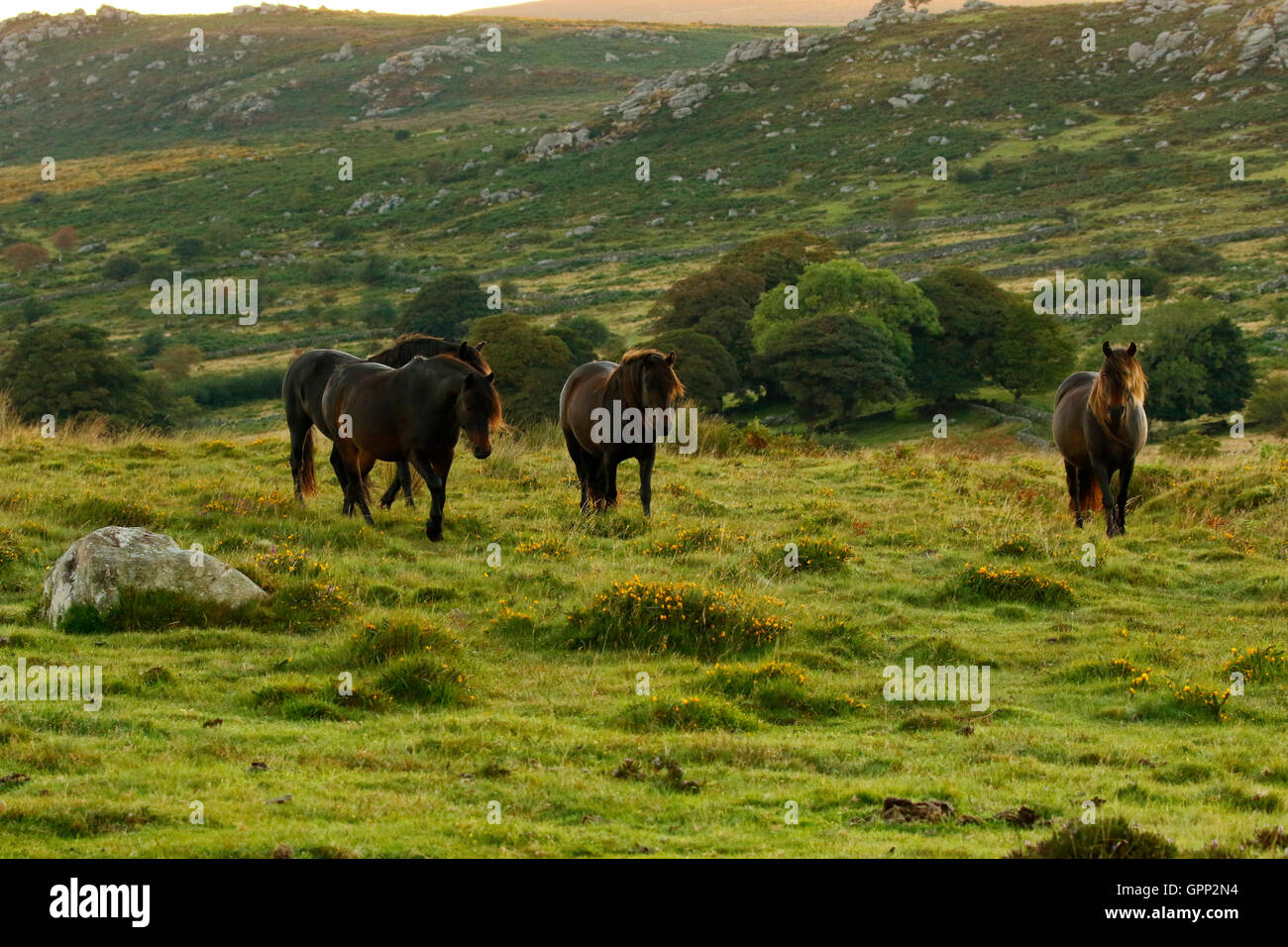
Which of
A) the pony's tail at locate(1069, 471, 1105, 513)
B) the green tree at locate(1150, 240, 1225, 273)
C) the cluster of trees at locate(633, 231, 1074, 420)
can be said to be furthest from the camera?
the green tree at locate(1150, 240, 1225, 273)

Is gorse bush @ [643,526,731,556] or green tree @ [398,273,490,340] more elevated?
green tree @ [398,273,490,340]

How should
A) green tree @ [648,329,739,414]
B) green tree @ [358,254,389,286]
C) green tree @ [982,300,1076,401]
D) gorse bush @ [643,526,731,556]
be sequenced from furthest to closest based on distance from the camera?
green tree @ [358,254,389,286] → green tree @ [982,300,1076,401] → green tree @ [648,329,739,414] → gorse bush @ [643,526,731,556]

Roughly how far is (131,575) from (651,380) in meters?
7.14

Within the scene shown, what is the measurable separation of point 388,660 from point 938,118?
430 ft

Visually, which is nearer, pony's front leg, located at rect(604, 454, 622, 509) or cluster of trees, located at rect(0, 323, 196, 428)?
pony's front leg, located at rect(604, 454, 622, 509)

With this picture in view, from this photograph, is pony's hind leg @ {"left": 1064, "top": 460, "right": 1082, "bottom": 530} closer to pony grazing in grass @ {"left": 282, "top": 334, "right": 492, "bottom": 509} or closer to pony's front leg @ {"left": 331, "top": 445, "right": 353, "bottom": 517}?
pony grazing in grass @ {"left": 282, "top": 334, "right": 492, "bottom": 509}

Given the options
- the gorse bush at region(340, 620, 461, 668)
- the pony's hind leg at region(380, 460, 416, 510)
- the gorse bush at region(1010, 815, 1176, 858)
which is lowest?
the gorse bush at region(1010, 815, 1176, 858)

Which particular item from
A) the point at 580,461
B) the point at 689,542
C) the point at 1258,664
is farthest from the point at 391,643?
the point at 580,461

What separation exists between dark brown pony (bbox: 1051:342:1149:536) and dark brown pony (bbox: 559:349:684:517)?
561 cm

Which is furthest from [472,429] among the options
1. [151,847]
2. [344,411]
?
[151,847]

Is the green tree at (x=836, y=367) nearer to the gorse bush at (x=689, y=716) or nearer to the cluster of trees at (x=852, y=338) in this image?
the cluster of trees at (x=852, y=338)

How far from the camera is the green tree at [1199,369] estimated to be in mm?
50906

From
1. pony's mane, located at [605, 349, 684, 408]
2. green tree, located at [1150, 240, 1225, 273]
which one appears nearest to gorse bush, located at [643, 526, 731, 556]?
pony's mane, located at [605, 349, 684, 408]

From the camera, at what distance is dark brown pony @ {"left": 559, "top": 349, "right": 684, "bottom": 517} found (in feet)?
52.7
